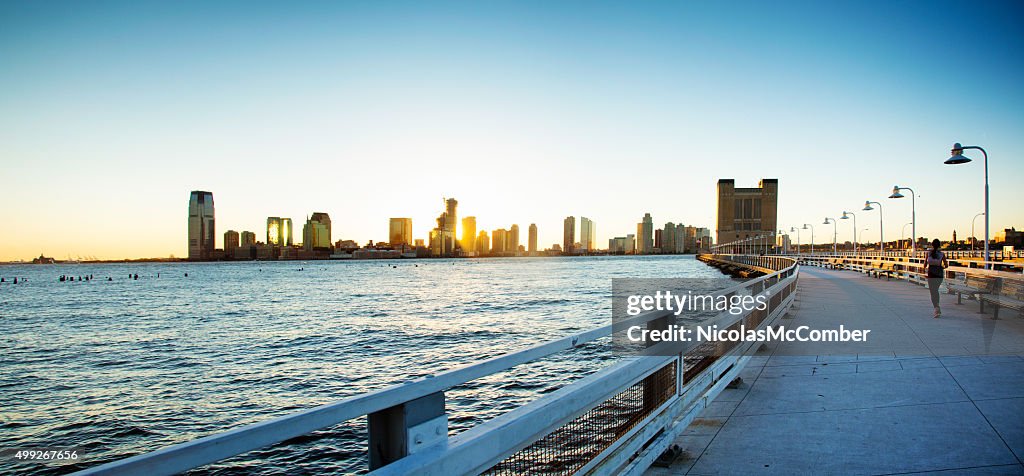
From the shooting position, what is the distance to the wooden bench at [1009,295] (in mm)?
11820

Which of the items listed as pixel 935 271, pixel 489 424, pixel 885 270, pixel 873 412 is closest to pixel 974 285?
pixel 935 271

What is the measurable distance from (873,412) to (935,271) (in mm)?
10366

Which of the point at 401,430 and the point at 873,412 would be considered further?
the point at 873,412

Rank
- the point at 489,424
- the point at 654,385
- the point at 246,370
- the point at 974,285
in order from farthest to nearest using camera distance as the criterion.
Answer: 1. the point at 246,370
2. the point at 974,285
3. the point at 654,385
4. the point at 489,424

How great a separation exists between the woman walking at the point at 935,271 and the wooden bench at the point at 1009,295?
104 cm

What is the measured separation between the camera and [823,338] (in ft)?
35.2

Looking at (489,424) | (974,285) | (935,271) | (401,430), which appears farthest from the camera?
(974,285)

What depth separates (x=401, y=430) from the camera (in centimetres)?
221

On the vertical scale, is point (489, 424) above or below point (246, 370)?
above

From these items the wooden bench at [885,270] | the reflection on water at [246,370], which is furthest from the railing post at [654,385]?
the wooden bench at [885,270]

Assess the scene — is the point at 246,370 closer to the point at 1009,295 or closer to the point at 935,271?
the point at 935,271

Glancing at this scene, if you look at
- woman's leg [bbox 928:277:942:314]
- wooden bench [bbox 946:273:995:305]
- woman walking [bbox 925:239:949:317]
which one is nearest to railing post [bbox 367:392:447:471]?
woman walking [bbox 925:239:949:317]

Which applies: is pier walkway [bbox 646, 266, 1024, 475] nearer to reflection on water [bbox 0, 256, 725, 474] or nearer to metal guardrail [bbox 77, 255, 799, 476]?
metal guardrail [bbox 77, 255, 799, 476]

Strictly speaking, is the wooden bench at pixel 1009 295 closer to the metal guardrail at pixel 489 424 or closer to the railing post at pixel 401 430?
the metal guardrail at pixel 489 424
